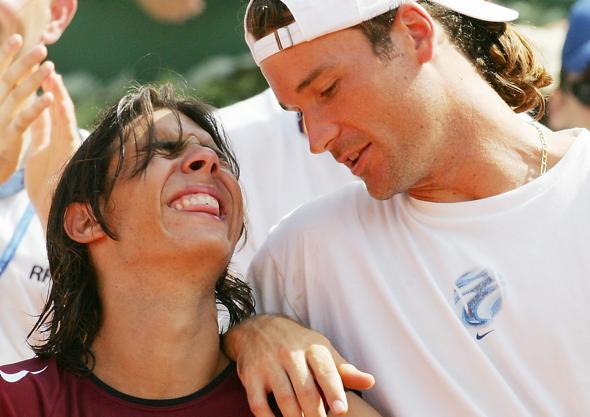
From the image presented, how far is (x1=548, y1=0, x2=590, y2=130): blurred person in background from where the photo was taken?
4461mm

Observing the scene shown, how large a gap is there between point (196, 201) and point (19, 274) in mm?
1167

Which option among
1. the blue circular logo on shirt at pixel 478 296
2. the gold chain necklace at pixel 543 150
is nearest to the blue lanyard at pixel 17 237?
the blue circular logo on shirt at pixel 478 296

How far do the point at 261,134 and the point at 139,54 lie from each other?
5.39ft

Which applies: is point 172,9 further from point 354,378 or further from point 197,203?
point 354,378

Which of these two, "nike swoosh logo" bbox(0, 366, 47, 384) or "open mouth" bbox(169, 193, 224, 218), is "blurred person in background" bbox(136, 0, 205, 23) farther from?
"nike swoosh logo" bbox(0, 366, 47, 384)

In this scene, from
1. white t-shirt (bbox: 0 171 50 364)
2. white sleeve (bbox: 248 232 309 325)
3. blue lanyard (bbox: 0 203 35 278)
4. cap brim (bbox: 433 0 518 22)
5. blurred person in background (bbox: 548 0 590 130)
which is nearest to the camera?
white sleeve (bbox: 248 232 309 325)

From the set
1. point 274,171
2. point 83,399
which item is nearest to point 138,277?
point 83,399

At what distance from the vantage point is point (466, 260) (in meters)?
2.75

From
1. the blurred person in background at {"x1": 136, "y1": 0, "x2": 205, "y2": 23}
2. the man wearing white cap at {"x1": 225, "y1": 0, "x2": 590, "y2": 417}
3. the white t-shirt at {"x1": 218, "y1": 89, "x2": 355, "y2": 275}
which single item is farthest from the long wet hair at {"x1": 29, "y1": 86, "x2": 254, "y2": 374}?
the blurred person in background at {"x1": 136, "y1": 0, "x2": 205, "y2": 23}

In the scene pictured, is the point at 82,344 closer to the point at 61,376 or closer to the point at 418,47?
the point at 61,376

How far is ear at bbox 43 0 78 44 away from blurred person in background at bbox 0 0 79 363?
3cm

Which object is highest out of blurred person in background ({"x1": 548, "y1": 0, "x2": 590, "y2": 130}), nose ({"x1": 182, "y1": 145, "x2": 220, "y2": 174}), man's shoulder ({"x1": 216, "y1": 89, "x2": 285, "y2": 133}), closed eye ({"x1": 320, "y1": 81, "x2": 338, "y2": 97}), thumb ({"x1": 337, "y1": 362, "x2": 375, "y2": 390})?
closed eye ({"x1": 320, "y1": 81, "x2": 338, "y2": 97})

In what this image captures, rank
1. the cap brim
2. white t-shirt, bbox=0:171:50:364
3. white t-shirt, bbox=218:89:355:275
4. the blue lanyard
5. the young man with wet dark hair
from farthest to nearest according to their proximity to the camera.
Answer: white t-shirt, bbox=218:89:355:275
the blue lanyard
white t-shirt, bbox=0:171:50:364
the cap brim
the young man with wet dark hair

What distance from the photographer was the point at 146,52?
18.1ft
